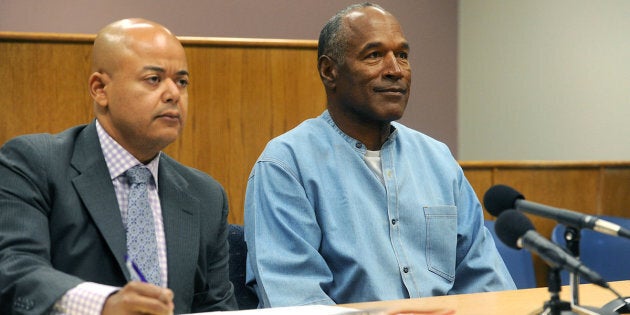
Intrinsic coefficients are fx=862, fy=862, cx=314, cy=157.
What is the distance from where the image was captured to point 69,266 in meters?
2.00

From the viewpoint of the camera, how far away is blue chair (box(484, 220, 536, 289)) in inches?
130

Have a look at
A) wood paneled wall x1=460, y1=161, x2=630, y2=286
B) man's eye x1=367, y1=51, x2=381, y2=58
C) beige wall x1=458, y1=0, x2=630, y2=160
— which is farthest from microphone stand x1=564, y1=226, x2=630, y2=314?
beige wall x1=458, y1=0, x2=630, y2=160

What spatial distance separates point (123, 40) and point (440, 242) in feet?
3.81

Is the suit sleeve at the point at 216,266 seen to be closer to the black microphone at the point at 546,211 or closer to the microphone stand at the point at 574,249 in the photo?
the black microphone at the point at 546,211

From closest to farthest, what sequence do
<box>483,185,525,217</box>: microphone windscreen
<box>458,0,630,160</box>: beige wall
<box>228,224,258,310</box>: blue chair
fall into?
<box>483,185,525,217</box>: microphone windscreen < <box>228,224,258,310</box>: blue chair < <box>458,0,630,160</box>: beige wall

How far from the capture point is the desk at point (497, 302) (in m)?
2.00

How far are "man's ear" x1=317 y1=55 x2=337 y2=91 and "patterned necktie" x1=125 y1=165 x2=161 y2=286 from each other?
3.03ft

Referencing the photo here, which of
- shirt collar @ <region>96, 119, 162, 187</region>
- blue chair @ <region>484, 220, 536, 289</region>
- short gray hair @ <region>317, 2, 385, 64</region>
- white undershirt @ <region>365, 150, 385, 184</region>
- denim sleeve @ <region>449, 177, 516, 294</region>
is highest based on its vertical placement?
short gray hair @ <region>317, 2, 385, 64</region>

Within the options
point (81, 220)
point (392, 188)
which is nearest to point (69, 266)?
point (81, 220)

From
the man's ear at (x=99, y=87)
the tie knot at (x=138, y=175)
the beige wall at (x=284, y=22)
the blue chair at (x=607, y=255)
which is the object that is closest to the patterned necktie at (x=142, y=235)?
the tie knot at (x=138, y=175)

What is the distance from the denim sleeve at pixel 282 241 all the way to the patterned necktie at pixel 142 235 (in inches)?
16.8

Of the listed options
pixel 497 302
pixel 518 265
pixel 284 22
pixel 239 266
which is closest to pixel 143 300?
pixel 497 302

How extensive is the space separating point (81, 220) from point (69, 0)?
378 centimetres

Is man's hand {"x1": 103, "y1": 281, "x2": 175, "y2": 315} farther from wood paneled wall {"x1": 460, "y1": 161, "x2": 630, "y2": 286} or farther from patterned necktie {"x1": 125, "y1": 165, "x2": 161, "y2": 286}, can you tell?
wood paneled wall {"x1": 460, "y1": 161, "x2": 630, "y2": 286}
